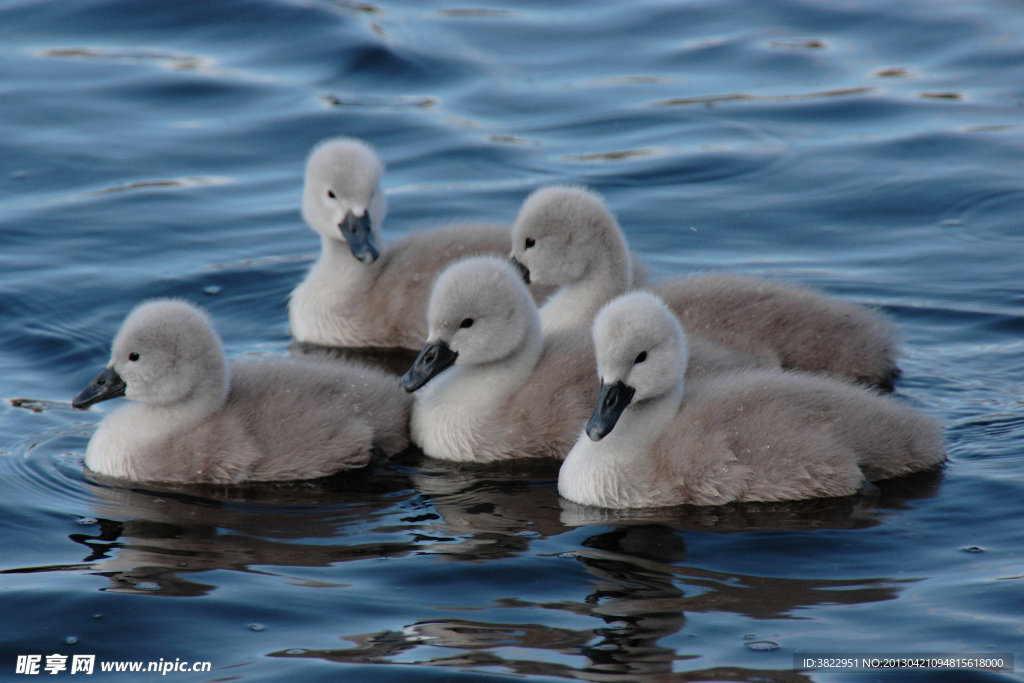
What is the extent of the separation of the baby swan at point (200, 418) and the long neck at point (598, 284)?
155 cm

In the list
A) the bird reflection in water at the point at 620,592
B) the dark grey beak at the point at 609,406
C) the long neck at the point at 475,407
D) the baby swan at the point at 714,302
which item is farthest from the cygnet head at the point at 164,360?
the baby swan at the point at 714,302

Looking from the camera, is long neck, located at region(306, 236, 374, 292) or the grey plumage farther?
long neck, located at region(306, 236, 374, 292)

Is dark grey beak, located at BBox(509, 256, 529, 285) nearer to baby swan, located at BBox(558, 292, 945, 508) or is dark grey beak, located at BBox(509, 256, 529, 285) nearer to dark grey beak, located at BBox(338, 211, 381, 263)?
dark grey beak, located at BBox(338, 211, 381, 263)

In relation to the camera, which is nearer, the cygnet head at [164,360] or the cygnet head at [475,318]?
the cygnet head at [164,360]

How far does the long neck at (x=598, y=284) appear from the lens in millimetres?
7520

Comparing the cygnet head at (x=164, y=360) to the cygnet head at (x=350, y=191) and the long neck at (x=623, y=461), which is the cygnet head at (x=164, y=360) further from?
the cygnet head at (x=350, y=191)

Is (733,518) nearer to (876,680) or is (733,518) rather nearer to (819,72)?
(876,680)

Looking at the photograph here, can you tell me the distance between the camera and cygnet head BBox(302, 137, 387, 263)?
8.40 metres

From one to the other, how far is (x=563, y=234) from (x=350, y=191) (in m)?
1.62

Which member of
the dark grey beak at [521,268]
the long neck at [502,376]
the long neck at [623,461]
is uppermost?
the dark grey beak at [521,268]
